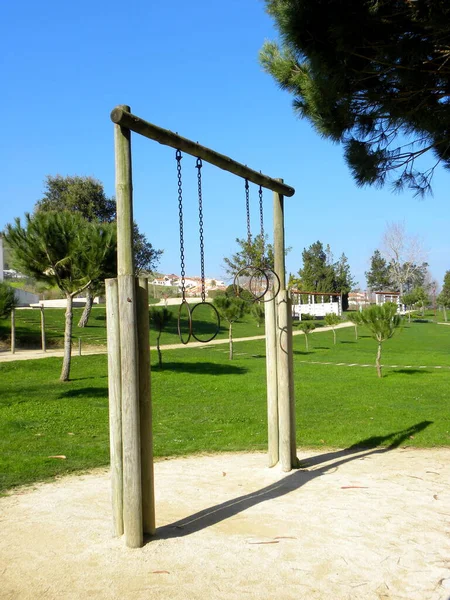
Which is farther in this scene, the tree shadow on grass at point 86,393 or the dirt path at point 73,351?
the dirt path at point 73,351

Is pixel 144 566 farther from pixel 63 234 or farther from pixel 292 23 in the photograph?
pixel 63 234

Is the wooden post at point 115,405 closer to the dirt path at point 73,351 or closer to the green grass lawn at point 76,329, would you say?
the dirt path at point 73,351

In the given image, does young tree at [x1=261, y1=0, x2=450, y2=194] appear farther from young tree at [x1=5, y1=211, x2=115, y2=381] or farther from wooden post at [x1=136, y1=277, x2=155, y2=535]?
young tree at [x1=5, y1=211, x2=115, y2=381]

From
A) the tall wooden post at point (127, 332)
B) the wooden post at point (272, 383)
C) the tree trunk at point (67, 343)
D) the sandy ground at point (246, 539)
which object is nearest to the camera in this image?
the sandy ground at point (246, 539)

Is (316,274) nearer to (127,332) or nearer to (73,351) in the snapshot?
(73,351)

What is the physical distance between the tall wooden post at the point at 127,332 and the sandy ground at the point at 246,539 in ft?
1.60

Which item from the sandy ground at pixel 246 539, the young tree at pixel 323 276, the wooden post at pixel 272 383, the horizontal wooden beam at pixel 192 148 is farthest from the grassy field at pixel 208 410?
the young tree at pixel 323 276

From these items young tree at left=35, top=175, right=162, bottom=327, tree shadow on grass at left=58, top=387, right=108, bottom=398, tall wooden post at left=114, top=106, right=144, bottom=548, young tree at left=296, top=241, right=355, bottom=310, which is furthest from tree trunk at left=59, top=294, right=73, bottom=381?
young tree at left=296, top=241, right=355, bottom=310

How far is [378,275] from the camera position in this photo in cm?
9119

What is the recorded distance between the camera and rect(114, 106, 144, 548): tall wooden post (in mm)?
4395

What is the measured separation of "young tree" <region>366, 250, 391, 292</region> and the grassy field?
→ 238 ft

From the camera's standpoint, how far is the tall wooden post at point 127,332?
4395mm

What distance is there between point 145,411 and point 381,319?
1418 centimetres

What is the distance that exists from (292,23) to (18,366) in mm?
14145
